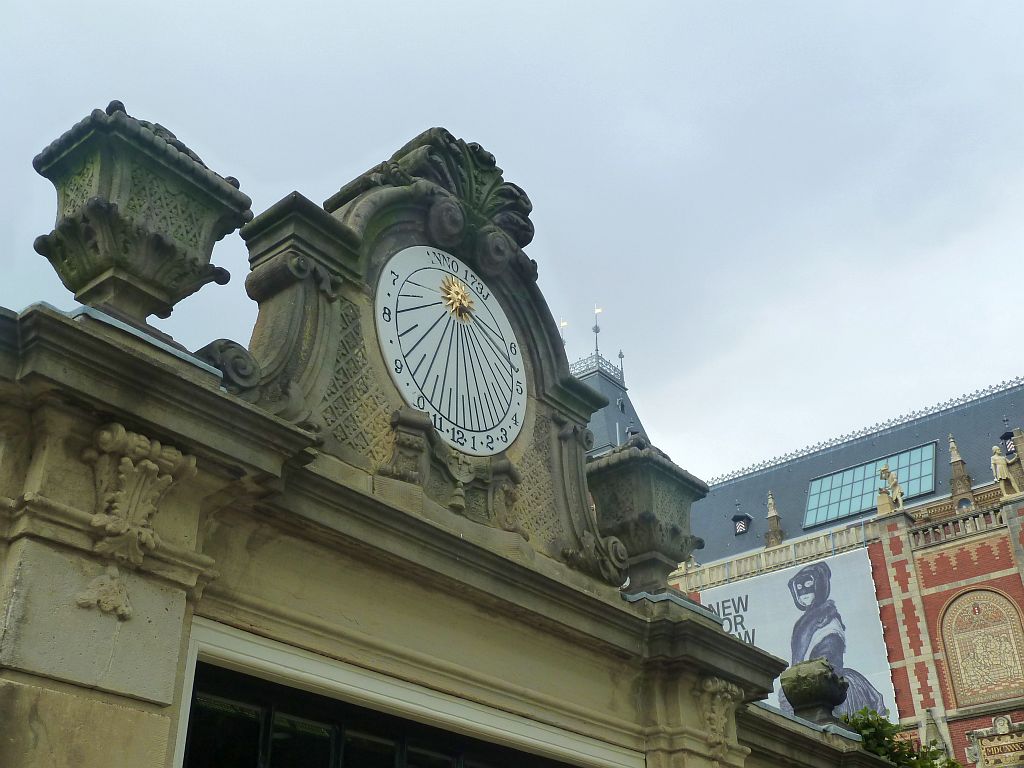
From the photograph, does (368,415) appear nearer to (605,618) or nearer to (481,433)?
(481,433)

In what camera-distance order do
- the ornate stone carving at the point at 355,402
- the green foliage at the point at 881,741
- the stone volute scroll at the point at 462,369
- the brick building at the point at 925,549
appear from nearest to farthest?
the ornate stone carving at the point at 355,402 < the stone volute scroll at the point at 462,369 < the green foliage at the point at 881,741 < the brick building at the point at 925,549

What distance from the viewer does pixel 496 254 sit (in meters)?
6.96

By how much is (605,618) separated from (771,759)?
293 centimetres

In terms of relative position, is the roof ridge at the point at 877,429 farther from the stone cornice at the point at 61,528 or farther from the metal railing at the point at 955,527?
the stone cornice at the point at 61,528

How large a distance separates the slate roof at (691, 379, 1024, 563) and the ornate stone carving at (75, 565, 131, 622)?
123 feet

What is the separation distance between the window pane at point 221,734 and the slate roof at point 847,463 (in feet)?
120

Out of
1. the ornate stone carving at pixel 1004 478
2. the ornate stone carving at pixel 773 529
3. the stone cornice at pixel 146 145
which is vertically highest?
the ornate stone carving at pixel 773 529

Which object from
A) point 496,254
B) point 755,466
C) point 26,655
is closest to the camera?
point 26,655

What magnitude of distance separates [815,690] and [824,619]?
1007 inches

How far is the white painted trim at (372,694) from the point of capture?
173 inches

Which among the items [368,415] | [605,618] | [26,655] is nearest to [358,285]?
[368,415]

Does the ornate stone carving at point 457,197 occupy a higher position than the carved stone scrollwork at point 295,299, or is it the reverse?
the ornate stone carving at point 457,197

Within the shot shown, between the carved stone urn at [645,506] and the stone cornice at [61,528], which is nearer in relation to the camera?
the stone cornice at [61,528]

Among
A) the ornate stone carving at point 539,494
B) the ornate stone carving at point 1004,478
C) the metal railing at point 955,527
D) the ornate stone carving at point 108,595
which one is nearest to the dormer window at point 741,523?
the metal railing at point 955,527
